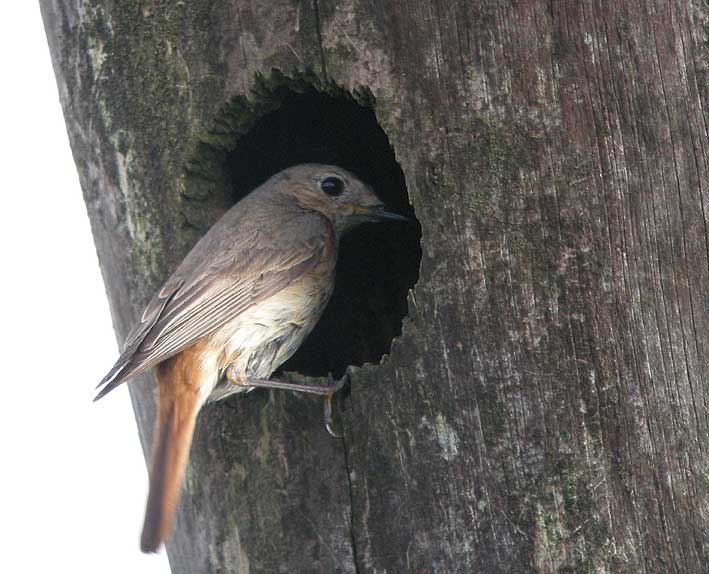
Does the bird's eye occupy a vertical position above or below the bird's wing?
above

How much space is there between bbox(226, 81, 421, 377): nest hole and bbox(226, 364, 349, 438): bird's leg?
88 cm

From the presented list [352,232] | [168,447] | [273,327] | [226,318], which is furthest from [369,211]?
[168,447]

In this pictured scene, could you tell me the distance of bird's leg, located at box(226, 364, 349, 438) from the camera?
3.97m

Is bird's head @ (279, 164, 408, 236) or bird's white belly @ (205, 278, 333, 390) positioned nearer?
bird's white belly @ (205, 278, 333, 390)

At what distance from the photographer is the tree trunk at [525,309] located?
3586 mm

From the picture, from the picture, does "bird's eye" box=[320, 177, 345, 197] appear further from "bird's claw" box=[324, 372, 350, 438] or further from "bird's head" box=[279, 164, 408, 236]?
"bird's claw" box=[324, 372, 350, 438]

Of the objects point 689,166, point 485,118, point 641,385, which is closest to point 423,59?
point 485,118

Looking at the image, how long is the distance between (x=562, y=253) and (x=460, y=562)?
41.4 inches

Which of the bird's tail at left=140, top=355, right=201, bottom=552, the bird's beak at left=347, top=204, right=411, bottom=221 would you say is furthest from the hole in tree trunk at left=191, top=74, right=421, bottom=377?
the bird's tail at left=140, top=355, right=201, bottom=552

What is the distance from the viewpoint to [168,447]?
4.01 m

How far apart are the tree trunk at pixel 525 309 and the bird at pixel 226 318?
378 millimetres

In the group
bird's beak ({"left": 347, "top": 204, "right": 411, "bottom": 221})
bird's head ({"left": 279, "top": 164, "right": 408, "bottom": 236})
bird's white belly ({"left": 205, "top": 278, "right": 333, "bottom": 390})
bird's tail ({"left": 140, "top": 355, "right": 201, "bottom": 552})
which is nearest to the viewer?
bird's tail ({"left": 140, "top": 355, "right": 201, "bottom": 552})

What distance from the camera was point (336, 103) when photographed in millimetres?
5484

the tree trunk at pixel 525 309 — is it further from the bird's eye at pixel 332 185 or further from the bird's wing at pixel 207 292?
the bird's eye at pixel 332 185
